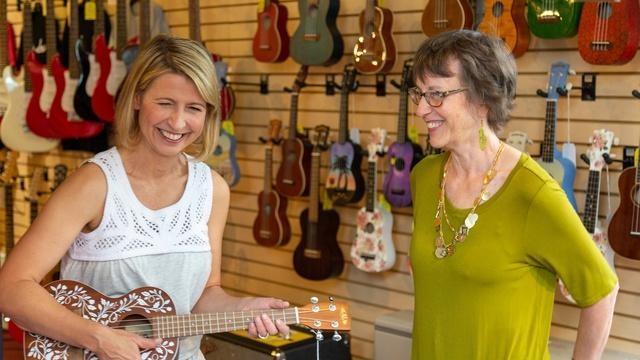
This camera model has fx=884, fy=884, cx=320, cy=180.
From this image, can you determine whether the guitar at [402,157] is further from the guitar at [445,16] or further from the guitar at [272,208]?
the guitar at [272,208]

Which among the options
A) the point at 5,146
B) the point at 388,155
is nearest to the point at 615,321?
the point at 388,155

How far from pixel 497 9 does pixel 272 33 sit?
1534 mm

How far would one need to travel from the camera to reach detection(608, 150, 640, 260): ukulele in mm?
3672

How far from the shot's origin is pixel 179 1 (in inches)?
235

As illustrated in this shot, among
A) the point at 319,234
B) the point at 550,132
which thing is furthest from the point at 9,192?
the point at 550,132

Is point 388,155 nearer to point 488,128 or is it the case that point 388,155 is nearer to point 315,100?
point 315,100

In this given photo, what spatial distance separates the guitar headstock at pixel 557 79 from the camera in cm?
392

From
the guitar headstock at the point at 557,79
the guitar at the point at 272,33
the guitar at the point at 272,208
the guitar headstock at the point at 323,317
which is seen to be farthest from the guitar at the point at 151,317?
the guitar at the point at 272,33

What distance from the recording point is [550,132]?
3881mm

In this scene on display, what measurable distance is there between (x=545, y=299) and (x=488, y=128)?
500 mm

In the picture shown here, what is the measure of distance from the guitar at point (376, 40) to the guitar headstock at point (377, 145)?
32 cm

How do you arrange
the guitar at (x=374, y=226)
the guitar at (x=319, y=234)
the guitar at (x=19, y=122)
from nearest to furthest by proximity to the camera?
the guitar at (x=374, y=226)
the guitar at (x=319, y=234)
the guitar at (x=19, y=122)

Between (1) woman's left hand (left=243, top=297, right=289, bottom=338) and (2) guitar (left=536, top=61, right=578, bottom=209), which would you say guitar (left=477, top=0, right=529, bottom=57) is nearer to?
(2) guitar (left=536, top=61, right=578, bottom=209)

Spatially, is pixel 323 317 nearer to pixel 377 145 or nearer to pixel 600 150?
pixel 600 150
